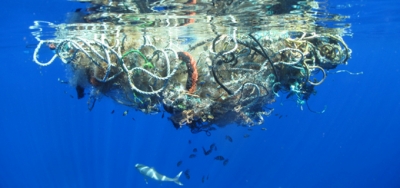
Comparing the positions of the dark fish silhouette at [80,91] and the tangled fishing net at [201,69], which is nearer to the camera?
the tangled fishing net at [201,69]

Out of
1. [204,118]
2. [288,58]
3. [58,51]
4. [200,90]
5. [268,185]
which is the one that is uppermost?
[58,51]

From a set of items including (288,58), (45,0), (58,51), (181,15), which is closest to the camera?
(58,51)

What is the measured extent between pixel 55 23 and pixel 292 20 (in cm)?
857

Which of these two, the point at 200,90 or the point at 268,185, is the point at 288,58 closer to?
the point at 200,90

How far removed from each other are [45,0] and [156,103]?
4794 mm

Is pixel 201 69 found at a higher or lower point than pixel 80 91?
higher

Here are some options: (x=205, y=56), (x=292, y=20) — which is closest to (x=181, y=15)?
(x=205, y=56)

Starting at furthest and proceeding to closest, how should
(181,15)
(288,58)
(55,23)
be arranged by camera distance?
(55,23), (181,15), (288,58)

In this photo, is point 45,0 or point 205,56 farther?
point 45,0

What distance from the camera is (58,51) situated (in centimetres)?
546

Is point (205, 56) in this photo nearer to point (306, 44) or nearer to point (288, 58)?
point (288, 58)

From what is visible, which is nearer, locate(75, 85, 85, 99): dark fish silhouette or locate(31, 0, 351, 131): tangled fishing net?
locate(31, 0, 351, 131): tangled fishing net

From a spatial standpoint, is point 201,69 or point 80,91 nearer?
point 201,69

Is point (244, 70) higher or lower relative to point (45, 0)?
lower
